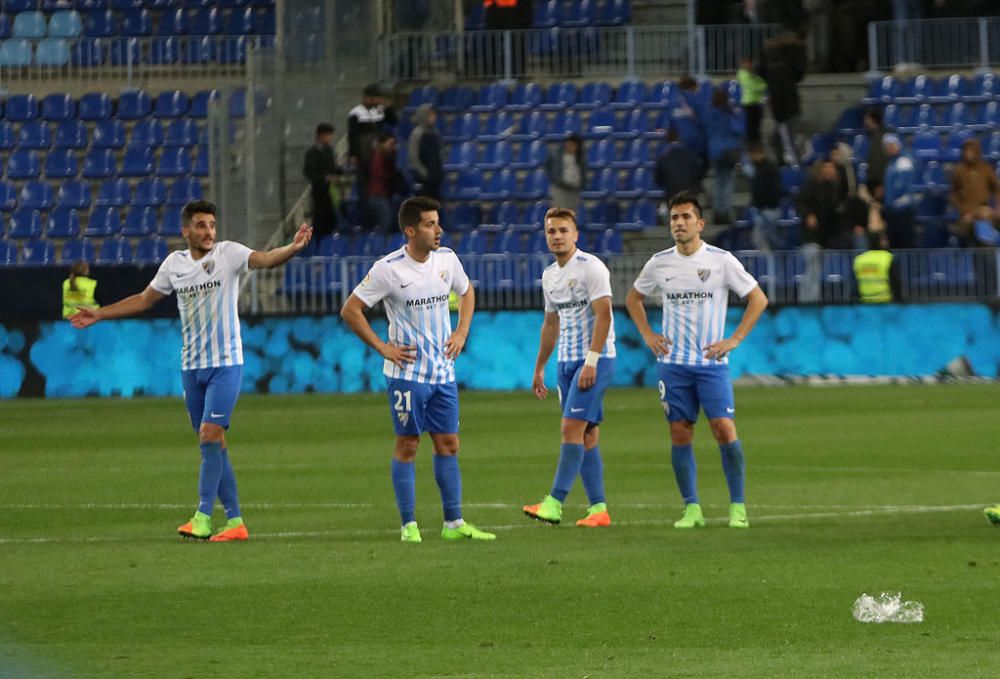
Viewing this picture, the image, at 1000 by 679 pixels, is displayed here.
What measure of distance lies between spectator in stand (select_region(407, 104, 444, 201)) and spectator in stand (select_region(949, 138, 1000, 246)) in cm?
764

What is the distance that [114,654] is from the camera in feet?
25.8

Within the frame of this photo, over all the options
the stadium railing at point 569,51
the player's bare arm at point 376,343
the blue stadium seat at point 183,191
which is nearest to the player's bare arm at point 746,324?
the player's bare arm at point 376,343

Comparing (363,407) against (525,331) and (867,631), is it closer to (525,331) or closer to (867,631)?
(525,331)

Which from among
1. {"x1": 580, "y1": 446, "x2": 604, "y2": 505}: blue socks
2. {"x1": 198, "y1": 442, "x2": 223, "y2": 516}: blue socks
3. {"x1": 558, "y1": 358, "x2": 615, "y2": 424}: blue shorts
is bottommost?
{"x1": 580, "y1": 446, "x2": 604, "y2": 505}: blue socks

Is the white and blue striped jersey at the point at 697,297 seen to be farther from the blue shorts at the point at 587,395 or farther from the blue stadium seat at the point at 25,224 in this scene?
the blue stadium seat at the point at 25,224

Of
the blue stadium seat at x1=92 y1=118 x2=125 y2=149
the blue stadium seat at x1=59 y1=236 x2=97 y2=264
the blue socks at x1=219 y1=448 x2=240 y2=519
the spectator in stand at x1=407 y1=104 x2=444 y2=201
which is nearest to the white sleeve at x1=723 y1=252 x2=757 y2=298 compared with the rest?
the blue socks at x1=219 y1=448 x2=240 y2=519

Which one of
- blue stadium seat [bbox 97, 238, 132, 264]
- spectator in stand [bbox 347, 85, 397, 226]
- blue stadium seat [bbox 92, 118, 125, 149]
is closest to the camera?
spectator in stand [bbox 347, 85, 397, 226]

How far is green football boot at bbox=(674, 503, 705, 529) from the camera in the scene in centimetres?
1227

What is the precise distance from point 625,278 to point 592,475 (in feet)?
49.0

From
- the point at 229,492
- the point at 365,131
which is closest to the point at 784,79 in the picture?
the point at 365,131

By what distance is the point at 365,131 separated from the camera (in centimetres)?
3159

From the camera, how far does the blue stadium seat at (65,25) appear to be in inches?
1446

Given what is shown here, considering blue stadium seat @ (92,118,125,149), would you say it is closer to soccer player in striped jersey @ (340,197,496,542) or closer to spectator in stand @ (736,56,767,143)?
spectator in stand @ (736,56,767,143)

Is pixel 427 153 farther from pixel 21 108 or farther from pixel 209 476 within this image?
pixel 209 476
